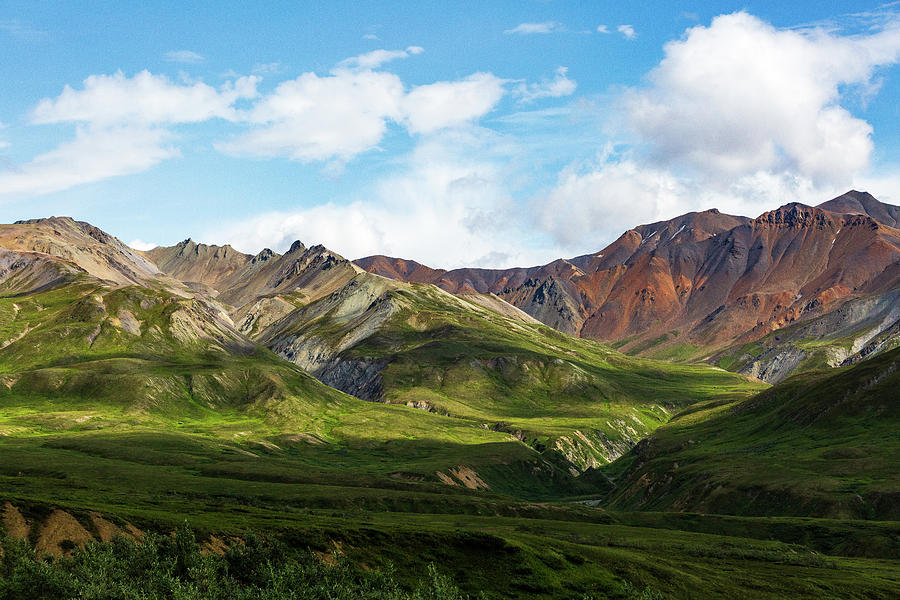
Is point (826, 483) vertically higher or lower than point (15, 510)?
higher

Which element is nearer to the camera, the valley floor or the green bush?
the green bush

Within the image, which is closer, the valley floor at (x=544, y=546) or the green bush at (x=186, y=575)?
the green bush at (x=186, y=575)

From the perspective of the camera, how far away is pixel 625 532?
172m

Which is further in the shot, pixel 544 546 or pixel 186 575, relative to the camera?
pixel 544 546

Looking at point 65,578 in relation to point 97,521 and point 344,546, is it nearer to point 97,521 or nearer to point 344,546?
point 97,521

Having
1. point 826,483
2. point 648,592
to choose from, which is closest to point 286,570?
point 648,592

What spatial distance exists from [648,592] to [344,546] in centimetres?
4214

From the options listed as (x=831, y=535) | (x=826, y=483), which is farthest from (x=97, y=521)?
→ (x=826, y=483)

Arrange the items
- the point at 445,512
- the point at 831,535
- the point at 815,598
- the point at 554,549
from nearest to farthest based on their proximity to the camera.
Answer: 1. the point at 815,598
2. the point at 554,549
3. the point at 831,535
4. the point at 445,512

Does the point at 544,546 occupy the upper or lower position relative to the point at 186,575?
upper

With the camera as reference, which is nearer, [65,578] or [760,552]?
[65,578]

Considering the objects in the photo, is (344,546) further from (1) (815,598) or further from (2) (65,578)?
(1) (815,598)

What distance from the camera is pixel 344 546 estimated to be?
4333 inches

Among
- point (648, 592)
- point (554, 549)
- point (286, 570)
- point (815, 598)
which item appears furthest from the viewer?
point (554, 549)
